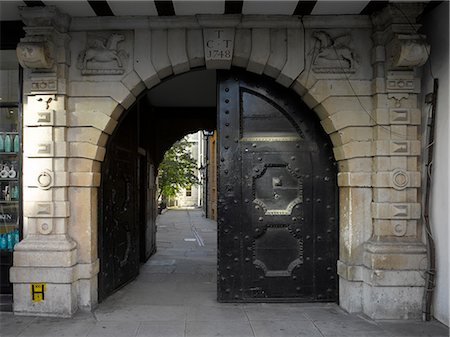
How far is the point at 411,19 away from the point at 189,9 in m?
2.51

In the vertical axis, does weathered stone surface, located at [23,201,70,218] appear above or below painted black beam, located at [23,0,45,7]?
below

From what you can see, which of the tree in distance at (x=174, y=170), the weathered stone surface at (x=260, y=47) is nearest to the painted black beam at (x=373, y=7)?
the weathered stone surface at (x=260, y=47)

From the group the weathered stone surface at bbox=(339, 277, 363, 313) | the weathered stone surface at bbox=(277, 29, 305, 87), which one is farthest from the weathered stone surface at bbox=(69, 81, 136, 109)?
the weathered stone surface at bbox=(339, 277, 363, 313)

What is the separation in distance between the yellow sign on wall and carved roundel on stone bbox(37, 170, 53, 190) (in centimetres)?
112

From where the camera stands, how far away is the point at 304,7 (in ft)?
15.4

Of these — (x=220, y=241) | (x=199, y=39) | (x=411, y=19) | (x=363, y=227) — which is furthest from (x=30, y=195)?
(x=411, y=19)

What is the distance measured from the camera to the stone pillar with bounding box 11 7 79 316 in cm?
474

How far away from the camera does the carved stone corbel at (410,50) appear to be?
4.49 m

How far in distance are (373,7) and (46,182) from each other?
168 inches

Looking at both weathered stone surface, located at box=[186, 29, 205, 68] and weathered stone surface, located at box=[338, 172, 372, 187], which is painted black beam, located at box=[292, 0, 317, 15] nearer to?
weathered stone surface, located at box=[186, 29, 205, 68]

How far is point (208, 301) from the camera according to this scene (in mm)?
5406

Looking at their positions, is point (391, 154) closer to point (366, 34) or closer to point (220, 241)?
point (366, 34)

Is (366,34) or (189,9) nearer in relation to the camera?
(189,9)

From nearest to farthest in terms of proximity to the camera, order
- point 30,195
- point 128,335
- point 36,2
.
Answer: point 128,335 → point 36,2 → point 30,195
